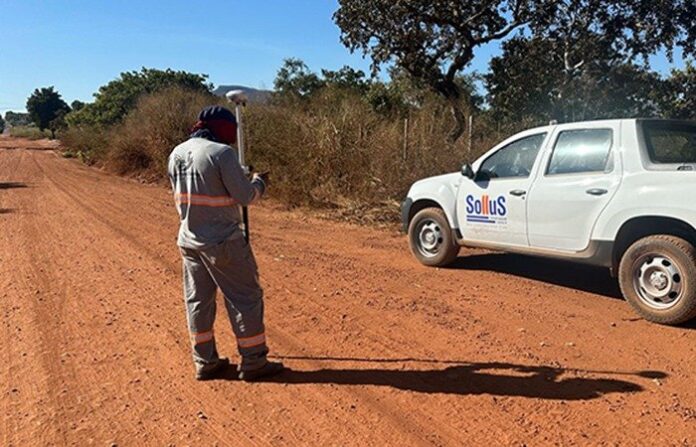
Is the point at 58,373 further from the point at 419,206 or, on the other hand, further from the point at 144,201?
the point at 144,201

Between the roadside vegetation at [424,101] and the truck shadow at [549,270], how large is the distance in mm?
3792

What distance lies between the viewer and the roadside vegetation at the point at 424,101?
39.8 feet

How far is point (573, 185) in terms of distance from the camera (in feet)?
18.6

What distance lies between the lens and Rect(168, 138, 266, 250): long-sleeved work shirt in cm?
373

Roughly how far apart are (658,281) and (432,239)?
2.92 meters

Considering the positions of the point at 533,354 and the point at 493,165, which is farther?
the point at 493,165

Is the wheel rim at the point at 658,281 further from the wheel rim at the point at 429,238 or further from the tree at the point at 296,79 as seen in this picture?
the tree at the point at 296,79

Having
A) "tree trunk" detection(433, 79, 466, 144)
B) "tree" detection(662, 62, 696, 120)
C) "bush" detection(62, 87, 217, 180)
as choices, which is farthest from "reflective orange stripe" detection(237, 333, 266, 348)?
"tree" detection(662, 62, 696, 120)

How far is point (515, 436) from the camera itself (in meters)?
3.22

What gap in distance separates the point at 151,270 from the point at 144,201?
802 cm

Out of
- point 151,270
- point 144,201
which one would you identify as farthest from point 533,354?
point 144,201

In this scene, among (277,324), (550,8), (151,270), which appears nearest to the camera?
(277,324)

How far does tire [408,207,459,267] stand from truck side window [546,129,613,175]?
1655 mm

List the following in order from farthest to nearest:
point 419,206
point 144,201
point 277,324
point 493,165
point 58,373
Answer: point 144,201, point 419,206, point 493,165, point 277,324, point 58,373
